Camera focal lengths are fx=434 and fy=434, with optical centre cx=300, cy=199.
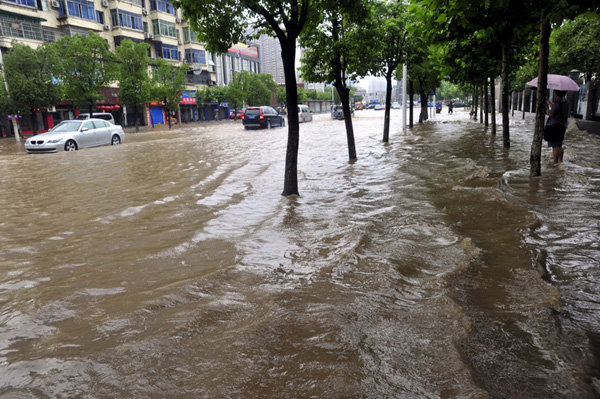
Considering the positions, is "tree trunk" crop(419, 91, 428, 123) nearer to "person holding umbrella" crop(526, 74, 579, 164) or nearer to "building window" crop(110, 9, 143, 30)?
"person holding umbrella" crop(526, 74, 579, 164)

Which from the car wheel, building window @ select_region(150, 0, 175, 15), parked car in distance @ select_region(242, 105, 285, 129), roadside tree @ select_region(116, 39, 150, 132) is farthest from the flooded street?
building window @ select_region(150, 0, 175, 15)

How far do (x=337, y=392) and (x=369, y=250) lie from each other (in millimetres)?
2579

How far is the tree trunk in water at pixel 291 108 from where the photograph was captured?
766 centimetres

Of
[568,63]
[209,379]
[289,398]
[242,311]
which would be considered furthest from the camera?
[568,63]

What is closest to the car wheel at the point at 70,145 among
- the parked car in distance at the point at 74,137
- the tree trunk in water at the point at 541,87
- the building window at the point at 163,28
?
the parked car in distance at the point at 74,137

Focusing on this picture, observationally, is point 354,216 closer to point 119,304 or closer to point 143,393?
point 119,304

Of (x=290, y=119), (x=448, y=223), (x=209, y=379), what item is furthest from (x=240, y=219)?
(x=209, y=379)

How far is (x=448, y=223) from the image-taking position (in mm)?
5812

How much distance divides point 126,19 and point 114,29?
181 cm

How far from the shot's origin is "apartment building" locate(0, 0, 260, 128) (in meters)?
34.2

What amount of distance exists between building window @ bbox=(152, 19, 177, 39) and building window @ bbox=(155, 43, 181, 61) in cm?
137

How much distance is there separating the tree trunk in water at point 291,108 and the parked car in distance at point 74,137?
45.0 feet

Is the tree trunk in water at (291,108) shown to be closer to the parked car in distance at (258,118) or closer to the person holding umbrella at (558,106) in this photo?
the person holding umbrella at (558,106)

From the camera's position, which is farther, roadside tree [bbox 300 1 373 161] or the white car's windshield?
the white car's windshield
